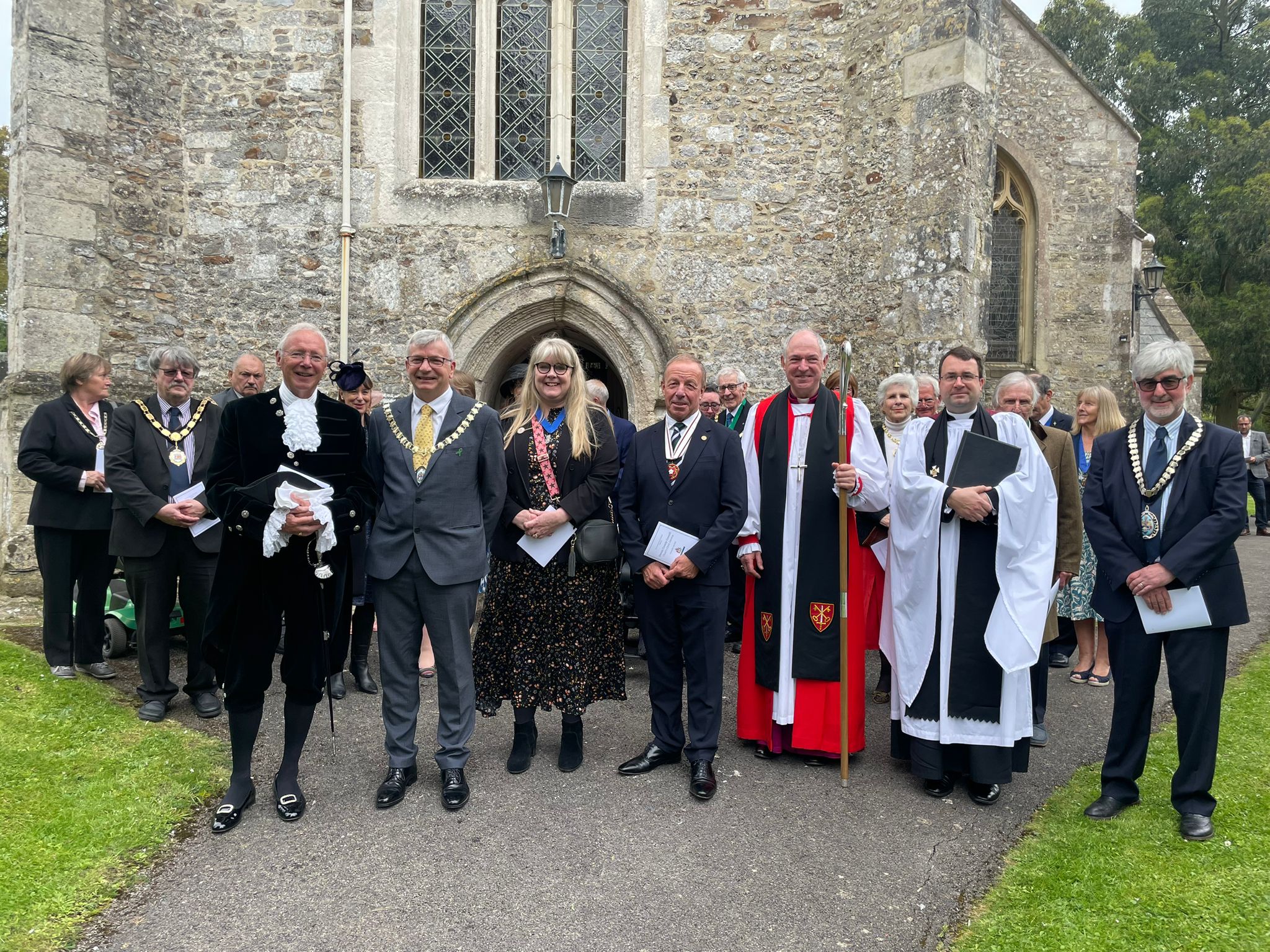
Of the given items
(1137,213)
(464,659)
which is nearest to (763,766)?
(464,659)

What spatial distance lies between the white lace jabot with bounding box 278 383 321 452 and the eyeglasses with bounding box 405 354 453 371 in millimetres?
468

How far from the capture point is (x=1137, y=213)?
84.1ft

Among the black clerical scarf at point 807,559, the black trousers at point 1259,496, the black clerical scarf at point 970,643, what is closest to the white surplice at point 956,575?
the black clerical scarf at point 970,643

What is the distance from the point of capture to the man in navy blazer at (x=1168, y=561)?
12.2 feet

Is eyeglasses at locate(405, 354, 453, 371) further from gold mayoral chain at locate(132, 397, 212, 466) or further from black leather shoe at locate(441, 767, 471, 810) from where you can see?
gold mayoral chain at locate(132, 397, 212, 466)

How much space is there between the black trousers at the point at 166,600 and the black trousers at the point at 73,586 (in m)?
0.70

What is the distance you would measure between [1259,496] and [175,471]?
16854 millimetres

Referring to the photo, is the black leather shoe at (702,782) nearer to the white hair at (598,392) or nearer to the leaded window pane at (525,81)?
the white hair at (598,392)

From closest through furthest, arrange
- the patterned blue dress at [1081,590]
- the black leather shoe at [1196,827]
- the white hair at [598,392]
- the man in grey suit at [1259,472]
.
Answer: the black leather shoe at [1196,827] < the white hair at [598,392] < the patterned blue dress at [1081,590] < the man in grey suit at [1259,472]

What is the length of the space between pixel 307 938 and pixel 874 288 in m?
7.72

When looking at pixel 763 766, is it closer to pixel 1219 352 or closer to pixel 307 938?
pixel 307 938

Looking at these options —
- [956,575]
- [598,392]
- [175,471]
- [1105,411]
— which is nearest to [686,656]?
[956,575]

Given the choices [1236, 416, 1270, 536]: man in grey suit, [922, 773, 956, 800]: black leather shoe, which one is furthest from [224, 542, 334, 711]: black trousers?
[1236, 416, 1270, 536]: man in grey suit

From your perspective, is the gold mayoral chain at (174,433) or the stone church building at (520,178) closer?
the gold mayoral chain at (174,433)
